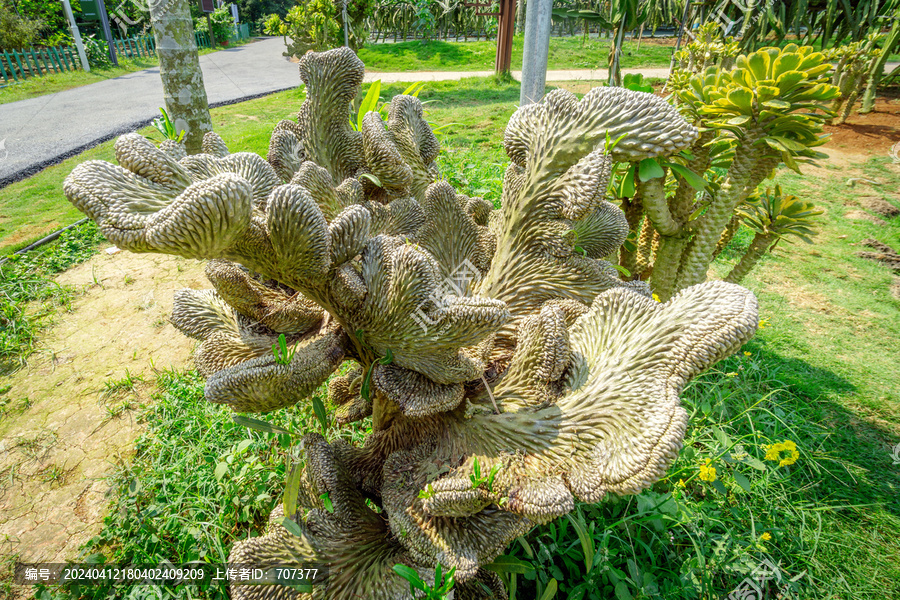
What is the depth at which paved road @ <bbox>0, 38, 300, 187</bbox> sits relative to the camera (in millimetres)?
6270

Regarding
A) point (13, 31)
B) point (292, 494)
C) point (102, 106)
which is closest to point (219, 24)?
point (13, 31)

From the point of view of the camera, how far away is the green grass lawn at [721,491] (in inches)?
59.2

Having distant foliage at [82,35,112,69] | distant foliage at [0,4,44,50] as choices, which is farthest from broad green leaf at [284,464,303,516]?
distant foliage at [0,4,44,50]

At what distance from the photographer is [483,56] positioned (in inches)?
547

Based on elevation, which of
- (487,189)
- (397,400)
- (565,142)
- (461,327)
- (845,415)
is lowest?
(845,415)

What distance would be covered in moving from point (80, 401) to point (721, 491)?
9.93 feet

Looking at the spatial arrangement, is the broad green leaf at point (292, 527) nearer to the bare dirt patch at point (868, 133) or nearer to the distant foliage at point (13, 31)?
the bare dirt patch at point (868, 133)

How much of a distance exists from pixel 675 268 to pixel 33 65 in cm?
1510

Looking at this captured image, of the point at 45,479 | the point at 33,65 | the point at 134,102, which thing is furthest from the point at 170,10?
the point at 33,65

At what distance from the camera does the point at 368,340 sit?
0.95 meters

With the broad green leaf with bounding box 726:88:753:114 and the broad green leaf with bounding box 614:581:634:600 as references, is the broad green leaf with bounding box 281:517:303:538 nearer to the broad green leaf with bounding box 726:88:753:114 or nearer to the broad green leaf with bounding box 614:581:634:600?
the broad green leaf with bounding box 614:581:634:600

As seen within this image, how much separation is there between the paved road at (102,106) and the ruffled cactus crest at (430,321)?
6.66 m

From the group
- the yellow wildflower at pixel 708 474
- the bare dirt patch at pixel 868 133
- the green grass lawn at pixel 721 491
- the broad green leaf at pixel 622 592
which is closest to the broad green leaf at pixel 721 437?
the green grass lawn at pixel 721 491

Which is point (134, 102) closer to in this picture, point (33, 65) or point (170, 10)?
point (33, 65)
